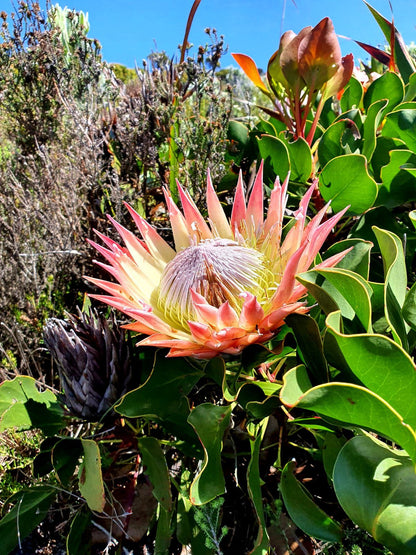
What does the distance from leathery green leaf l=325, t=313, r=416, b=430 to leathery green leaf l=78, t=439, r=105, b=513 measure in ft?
1.83

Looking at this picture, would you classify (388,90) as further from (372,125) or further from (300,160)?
(300,160)

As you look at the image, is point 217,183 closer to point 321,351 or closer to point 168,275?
point 168,275

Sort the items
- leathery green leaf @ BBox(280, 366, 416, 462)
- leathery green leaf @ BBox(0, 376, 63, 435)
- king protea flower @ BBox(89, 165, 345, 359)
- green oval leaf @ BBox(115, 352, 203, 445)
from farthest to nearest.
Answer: leathery green leaf @ BBox(0, 376, 63, 435) → green oval leaf @ BBox(115, 352, 203, 445) → king protea flower @ BBox(89, 165, 345, 359) → leathery green leaf @ BBox(280, 366, 416, 462)

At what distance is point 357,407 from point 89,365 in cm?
65

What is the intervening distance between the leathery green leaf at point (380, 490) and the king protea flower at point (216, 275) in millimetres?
271

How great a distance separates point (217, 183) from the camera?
194cm

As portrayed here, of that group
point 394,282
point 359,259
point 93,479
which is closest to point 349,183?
point 359,259

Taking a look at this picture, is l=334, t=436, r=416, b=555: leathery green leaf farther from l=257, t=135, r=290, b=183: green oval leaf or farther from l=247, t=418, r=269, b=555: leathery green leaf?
l=257, t=135, r=290, b=183: green oval leaf

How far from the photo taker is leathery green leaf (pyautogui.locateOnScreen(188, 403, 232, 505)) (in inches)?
31.6

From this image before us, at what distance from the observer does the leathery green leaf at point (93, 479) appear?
930 mm

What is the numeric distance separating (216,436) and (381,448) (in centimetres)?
31

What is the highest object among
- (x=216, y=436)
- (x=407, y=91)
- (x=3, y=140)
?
(x=3, y=140)

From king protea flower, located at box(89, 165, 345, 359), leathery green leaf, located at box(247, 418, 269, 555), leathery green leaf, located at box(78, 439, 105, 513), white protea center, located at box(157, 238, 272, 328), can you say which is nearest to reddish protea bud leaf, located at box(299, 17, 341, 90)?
king protea flower, located at box(89, 165, 345, 359)

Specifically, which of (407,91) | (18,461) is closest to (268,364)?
(18,461)
